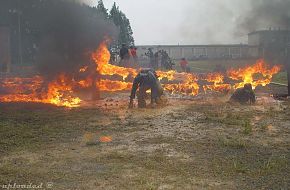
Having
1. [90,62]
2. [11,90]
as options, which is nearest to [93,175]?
[90,62]

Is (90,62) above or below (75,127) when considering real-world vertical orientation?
above

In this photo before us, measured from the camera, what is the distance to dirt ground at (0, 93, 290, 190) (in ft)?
20.5

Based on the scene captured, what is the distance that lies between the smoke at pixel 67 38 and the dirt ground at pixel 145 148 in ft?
9.55

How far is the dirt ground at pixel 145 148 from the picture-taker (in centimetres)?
625

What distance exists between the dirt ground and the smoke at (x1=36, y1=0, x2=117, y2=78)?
2910 mm

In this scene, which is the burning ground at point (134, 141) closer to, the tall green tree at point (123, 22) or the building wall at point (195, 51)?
the tall green tree at point (123, 22)

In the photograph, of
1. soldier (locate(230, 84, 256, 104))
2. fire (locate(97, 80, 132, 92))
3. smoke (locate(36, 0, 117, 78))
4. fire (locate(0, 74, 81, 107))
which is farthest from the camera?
fire (locate(97, 80, 132, 92))

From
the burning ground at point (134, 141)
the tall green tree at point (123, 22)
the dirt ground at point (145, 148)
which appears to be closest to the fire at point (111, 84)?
the burning ground at point (134, 141)

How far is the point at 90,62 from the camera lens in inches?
635

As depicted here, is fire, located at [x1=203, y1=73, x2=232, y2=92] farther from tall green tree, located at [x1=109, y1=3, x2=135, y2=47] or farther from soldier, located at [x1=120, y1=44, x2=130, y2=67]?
tall green tree, located at [x1=109, y1=3, x2=135, y2=47]

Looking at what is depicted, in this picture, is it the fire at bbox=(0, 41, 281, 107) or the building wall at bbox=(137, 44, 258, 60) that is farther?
the building wall at bbox=(137, 44, 258, 60)

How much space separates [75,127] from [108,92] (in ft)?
31.2

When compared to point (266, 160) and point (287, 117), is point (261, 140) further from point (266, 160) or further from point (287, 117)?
point (287, 117)

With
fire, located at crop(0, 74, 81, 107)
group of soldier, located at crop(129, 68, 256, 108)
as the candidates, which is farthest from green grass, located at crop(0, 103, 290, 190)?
fire, located at crop(0, 74, 81, 107)
